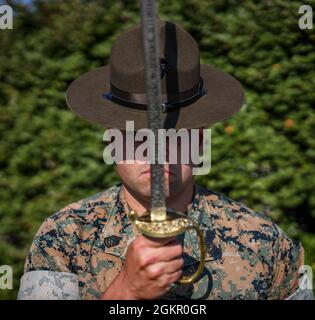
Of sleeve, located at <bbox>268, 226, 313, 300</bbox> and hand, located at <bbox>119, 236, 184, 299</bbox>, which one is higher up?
hand, located at <bbox>119, 236, 184, 299</bbox>

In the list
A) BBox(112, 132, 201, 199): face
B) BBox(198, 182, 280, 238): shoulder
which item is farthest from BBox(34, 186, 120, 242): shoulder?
BBox(198, 182, 280, 238): shoulder

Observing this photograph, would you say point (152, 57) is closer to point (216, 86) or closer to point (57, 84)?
point (216, 86)

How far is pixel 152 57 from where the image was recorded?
70.8 inches

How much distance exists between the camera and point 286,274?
2713 mm

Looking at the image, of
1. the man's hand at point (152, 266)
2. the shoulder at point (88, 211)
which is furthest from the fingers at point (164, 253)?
the shoulder at point (88, 211)

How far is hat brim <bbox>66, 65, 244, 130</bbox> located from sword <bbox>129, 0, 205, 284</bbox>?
1.57ft

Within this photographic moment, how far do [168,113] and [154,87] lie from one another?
0.59m

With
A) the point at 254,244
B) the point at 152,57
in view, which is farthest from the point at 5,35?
the point at 152,57

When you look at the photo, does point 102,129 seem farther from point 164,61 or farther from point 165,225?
point 165,225

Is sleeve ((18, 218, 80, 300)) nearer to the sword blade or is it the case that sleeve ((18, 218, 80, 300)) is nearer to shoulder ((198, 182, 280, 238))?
shoulder ((198, 182, 280, 238))

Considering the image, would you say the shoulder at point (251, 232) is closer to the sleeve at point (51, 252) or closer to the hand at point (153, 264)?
the sleeve at point (51, 252)

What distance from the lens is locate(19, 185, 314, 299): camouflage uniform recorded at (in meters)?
2.59
